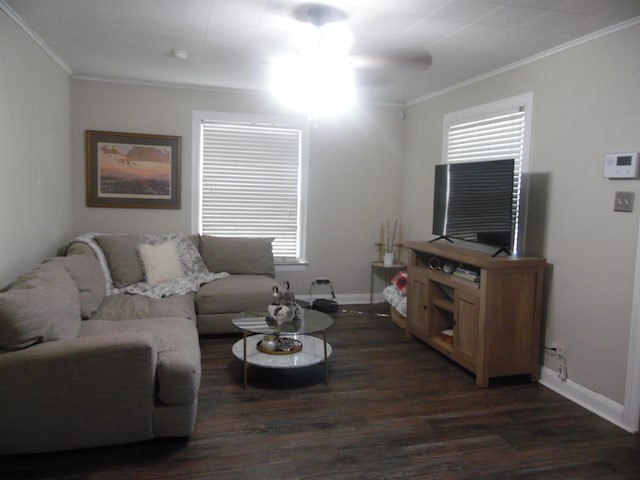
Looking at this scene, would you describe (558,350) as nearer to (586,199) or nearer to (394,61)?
(586,199)

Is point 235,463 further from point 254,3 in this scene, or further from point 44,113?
point 44,113

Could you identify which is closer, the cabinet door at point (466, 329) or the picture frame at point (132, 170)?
the cabinet door at point (466, 329)

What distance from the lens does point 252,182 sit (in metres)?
5.36

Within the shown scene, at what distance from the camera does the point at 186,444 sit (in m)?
2.52

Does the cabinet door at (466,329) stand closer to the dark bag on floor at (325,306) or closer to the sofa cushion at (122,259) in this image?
the dark bag on floor at (325,306)

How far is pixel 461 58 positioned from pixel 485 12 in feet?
3.18

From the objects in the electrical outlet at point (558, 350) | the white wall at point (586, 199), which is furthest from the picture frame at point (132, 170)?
the electrical outlet at point (558, 350)

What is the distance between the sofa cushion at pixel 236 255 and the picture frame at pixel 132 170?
628 mm

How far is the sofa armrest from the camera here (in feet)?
7.39

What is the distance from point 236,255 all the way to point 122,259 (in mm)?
1102

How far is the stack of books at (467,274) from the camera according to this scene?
3.54 meters

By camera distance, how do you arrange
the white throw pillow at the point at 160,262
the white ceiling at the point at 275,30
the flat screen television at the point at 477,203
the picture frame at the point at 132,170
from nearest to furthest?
the white ceiling at the point at 275,30, the flat screen television at the point at 477,203, the white throw pillow at the point at 160,262, the picture frame at the point at 132,170

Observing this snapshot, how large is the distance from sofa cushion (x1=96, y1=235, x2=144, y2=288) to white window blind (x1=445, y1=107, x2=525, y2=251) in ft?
10.5

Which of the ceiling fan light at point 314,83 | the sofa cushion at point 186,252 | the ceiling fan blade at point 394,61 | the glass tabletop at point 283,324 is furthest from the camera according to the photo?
the sofa cushion at point 186,252
